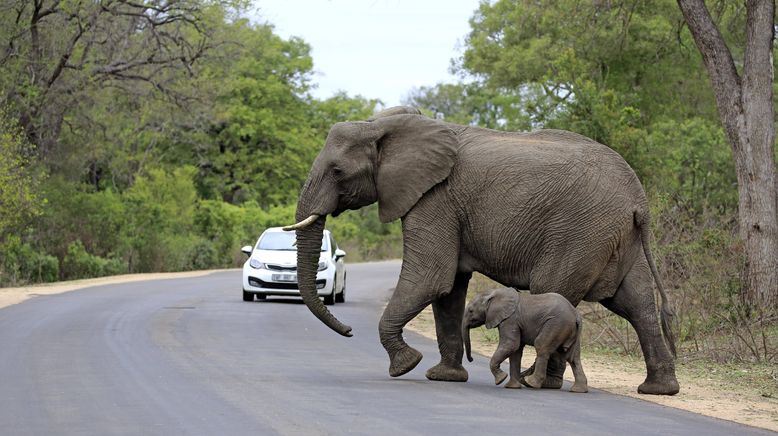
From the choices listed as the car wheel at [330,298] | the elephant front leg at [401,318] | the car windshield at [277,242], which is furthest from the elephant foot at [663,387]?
the car wheel at [330,298]

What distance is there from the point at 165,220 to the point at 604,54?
58.1ft

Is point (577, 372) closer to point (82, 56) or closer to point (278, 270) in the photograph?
point (278, 270)

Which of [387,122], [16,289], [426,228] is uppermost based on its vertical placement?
[387,122]

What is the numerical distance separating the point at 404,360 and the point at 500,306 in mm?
1231

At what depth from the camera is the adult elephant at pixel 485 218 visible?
12516mm

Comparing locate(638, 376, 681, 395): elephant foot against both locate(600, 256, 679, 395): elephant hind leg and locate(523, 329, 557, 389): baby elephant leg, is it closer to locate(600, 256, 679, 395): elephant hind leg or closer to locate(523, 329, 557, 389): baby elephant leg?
locate(600, 256, 679, 395): elephant hind leg

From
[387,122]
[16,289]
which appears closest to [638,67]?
[16,289]

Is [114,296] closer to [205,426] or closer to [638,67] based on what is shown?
[205,426]

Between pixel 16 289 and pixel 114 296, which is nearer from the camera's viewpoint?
pixel 114 296

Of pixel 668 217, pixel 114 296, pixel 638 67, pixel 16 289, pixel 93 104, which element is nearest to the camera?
pixel 668 217

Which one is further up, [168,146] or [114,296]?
[168,146]

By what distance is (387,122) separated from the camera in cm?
1321

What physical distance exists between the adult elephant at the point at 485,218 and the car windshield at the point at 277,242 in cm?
1457

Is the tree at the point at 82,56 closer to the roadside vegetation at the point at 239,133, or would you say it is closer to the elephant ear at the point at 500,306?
the roadside vegetation at the point at 239,133
